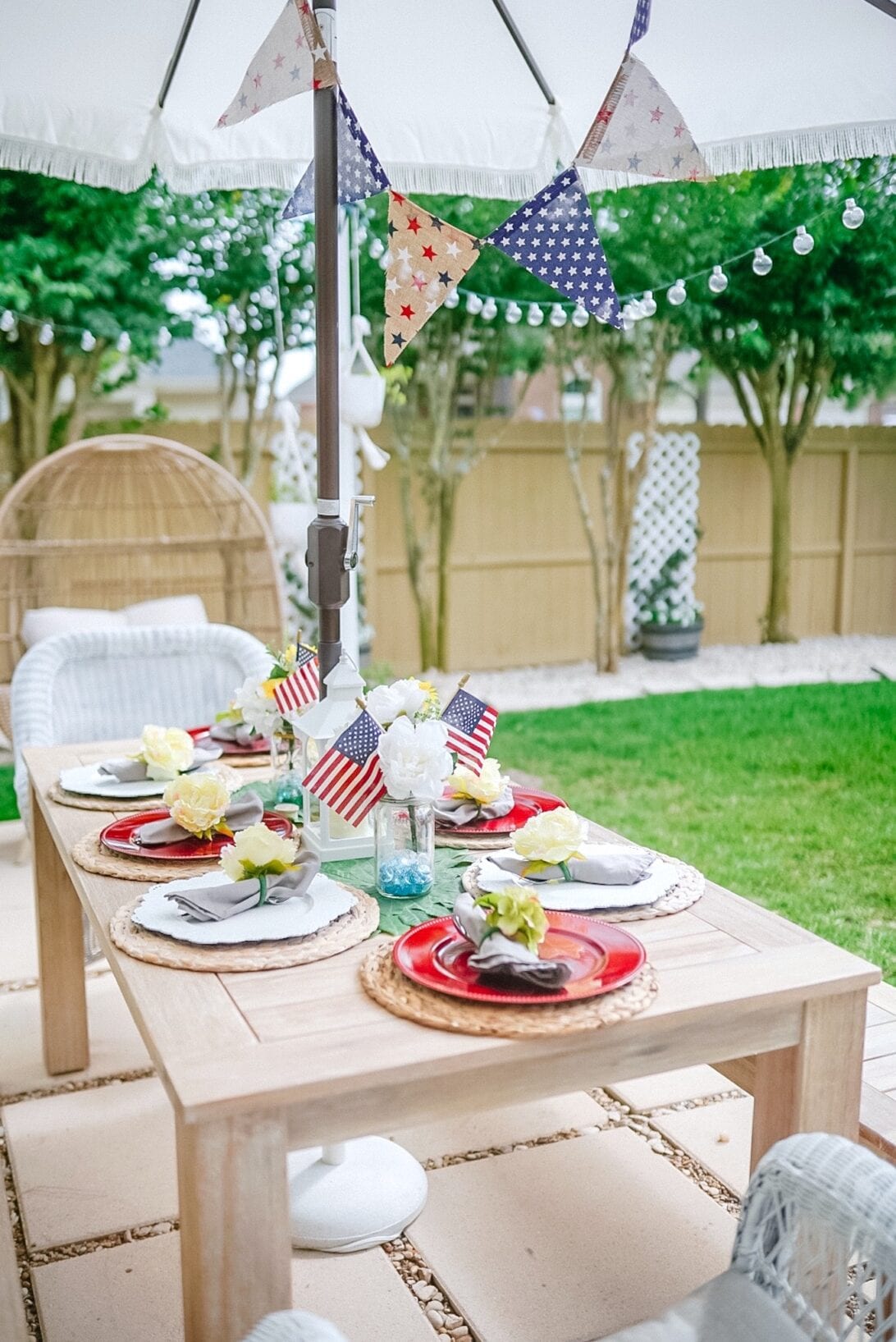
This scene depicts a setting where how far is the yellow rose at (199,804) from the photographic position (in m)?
1.60

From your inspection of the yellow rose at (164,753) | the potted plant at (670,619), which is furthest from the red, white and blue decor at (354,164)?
the potted plant at (670,619)

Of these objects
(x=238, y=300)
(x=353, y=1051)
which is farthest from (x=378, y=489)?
(x=353, y=1051)

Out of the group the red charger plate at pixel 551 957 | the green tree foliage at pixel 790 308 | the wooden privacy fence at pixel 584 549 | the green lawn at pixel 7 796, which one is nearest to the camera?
the red charger plate at pixel 551 957

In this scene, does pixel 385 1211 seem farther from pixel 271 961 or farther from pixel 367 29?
pixel 367 29

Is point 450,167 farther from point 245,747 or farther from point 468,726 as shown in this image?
point 468,726

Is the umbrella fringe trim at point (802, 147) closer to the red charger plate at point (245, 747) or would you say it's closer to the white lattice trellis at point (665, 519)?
the red charger plate at point (245, 747)

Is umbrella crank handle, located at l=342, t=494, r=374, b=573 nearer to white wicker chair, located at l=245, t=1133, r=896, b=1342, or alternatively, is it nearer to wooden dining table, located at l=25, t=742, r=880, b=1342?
wooden dining table, located at l=25, t=742, r=880, b=1342

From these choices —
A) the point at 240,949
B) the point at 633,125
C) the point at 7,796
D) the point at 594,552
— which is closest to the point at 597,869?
the point at 240,949

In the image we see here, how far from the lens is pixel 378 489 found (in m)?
6.46

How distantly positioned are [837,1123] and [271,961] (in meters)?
0.62

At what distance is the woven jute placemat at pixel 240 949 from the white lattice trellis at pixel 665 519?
6.03 metres

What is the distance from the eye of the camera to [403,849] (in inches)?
58.8

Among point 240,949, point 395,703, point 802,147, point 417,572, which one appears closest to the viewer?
point 240,949

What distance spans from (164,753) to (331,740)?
0.48 meters
